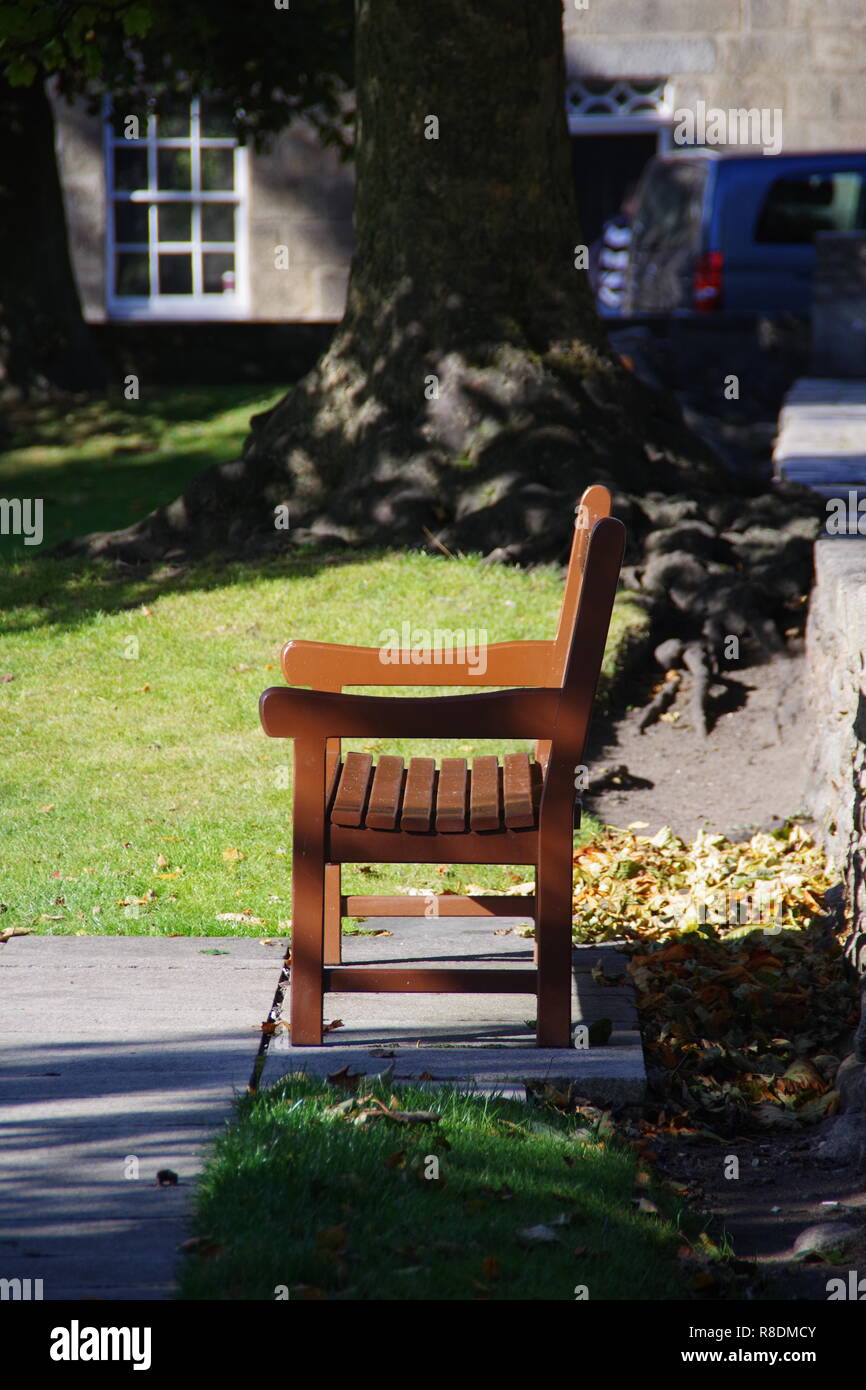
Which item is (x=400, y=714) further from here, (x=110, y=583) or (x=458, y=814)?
(x=110, y=583)

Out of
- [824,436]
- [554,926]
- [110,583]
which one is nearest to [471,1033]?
[554,926]

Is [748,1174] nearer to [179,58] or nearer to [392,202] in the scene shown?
[392,202]

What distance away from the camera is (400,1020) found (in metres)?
4.17

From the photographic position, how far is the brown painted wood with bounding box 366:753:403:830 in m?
3.79

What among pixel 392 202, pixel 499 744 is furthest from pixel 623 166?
pixel 499 744

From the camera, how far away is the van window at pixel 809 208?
15828 mm

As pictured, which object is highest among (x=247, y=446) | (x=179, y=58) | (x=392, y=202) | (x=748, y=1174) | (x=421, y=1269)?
(x=179, y=58)

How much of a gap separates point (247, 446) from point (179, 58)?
155 inches

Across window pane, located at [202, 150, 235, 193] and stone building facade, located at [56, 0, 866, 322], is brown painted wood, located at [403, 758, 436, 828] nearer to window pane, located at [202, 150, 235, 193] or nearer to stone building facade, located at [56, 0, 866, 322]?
stone building facade, located at [56, 0, 866, 322]

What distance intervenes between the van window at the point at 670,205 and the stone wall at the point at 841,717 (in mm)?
10007

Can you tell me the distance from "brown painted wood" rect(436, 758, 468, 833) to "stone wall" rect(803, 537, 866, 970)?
1201 millimetres

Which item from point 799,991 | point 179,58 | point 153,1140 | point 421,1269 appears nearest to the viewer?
point 421,1269

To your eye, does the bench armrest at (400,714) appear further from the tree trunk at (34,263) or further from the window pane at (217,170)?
the window pane at (217,170)

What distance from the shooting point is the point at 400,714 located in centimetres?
370
